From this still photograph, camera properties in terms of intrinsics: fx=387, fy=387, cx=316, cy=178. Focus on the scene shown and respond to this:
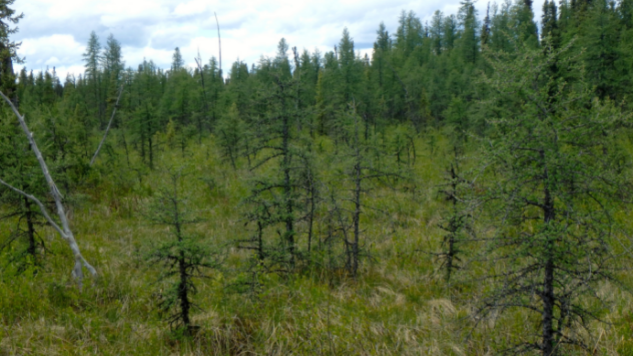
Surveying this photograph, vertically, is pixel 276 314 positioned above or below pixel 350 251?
below

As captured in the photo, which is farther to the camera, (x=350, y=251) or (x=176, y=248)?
(x=350, y=251)

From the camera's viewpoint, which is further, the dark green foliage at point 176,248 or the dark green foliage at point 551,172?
the dark green foliage at point 176,248

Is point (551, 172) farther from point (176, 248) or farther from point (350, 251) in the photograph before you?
point (350, 251)

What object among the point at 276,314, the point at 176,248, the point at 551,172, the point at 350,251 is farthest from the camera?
the point at 350,251

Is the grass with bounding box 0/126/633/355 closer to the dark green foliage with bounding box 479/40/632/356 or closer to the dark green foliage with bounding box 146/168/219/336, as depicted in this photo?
the dark green foliage with bounding box 146/168/219/336

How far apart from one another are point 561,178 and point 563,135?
0.33 metres

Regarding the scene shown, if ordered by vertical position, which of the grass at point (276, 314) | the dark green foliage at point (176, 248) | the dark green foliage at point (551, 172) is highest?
the dark green foliage at point (551, 172)

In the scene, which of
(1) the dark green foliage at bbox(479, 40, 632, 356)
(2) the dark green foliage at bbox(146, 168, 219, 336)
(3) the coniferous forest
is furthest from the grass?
(1) the dark green foliage at bbox(479, 40, 632, 356)

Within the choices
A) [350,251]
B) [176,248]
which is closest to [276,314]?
[176,248]

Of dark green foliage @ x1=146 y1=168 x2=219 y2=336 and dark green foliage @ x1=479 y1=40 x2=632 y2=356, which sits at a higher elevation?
dark green foliage @ x1=479 y1=40 x2=632 y2=356

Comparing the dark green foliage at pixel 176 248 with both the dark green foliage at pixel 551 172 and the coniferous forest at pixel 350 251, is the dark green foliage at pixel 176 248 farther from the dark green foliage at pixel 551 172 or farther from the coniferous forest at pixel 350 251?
the dark green foliage at pixel 551 172

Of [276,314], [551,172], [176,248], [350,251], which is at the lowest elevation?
[276,314]

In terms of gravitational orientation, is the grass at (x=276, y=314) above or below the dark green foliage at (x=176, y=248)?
below

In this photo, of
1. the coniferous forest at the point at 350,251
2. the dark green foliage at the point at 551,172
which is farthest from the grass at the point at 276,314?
the dark green foliage at the point at 551,172
